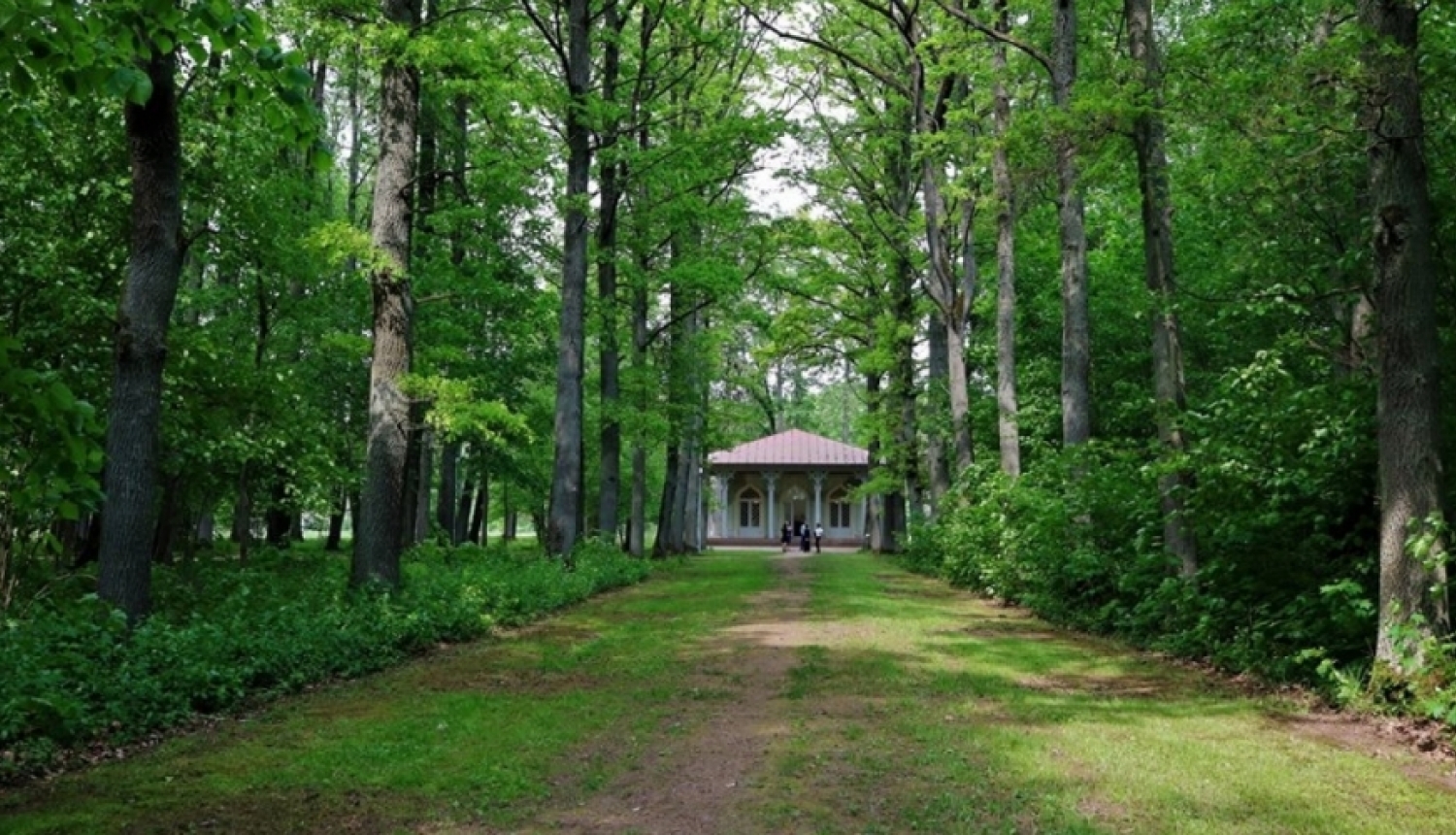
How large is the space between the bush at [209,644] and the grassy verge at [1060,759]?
3961mm

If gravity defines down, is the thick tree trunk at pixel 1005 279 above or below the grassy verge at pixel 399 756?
above

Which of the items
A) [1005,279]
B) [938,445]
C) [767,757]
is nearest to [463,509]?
[938,445]

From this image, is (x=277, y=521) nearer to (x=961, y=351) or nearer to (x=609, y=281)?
(x=609, y=281)

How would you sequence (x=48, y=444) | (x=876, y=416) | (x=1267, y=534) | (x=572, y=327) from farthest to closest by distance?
(x=876, y=416) < (x=572, y=327) < (x=1267, y=534) < (x=48, y=444)

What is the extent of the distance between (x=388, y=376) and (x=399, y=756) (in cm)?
625

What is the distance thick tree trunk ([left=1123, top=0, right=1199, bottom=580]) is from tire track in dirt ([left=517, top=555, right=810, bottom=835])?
14.5 feet

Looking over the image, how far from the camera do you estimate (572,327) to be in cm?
1802

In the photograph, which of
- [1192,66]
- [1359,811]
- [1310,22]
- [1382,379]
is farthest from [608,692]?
[1310,22]

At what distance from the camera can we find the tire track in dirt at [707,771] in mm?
4684

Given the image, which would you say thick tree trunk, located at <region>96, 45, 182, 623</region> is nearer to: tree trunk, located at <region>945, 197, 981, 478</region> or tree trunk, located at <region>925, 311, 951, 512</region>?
tree trunk, located at <region>945, 197, 981, 478</region>

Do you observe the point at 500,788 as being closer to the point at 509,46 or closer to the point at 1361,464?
the point at 1361,464

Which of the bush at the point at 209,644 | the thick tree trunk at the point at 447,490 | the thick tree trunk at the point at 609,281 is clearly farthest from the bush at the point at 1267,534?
the thick tree trunk at the point at 447,490

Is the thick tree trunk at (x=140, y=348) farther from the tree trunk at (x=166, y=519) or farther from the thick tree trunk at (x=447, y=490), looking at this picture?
the thick tree trunk at (x=447, y=490)

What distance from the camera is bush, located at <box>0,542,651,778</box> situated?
5621mm
